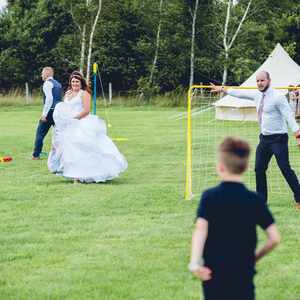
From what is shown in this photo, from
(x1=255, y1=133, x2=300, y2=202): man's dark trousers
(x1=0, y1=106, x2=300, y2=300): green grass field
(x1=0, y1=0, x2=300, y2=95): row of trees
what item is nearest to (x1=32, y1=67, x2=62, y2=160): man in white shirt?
(x1=0, y1=106, x2=300, y2=300): green grass field

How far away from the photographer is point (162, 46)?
55156 millimetres

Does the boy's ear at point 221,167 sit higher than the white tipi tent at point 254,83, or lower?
higher

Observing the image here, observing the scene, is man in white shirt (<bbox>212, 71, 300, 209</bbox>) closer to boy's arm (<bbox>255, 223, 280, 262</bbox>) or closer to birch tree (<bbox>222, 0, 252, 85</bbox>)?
boy's arm (<bbox>255, 223, 280, 262</bbox>)

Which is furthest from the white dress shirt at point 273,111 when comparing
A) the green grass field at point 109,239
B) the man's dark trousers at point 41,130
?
the man's dark trousers at point 41,130

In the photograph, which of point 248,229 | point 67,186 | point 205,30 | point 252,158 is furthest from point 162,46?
point 248,229

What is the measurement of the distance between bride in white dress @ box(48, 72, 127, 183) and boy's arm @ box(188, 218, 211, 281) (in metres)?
9.18

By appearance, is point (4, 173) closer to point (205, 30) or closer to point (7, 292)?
point (7, 292)

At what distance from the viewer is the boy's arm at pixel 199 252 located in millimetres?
4570

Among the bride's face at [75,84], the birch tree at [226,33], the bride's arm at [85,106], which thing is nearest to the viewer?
the bride's arm at [85,106]

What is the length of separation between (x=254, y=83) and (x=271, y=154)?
81.0 feet

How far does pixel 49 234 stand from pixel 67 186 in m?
4.06

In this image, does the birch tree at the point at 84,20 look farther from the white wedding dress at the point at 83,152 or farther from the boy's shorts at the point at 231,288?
the boy's shorts at the point at 231,288

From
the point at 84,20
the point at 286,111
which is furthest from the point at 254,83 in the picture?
the point at 286,111

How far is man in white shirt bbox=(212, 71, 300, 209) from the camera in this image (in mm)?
10758
